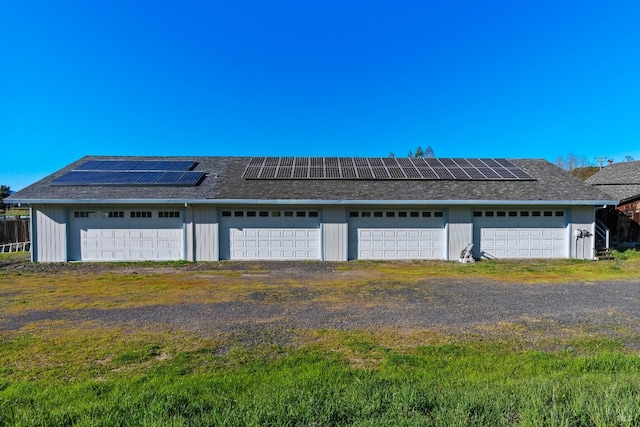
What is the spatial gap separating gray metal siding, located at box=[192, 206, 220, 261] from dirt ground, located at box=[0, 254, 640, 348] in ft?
18.3

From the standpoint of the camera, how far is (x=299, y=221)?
43.5 feet

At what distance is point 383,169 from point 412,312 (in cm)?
1083

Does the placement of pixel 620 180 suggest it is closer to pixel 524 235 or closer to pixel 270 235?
pixel 524 235

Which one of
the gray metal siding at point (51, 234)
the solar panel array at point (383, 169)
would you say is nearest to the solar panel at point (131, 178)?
the gray metal siding at point (51, 234)

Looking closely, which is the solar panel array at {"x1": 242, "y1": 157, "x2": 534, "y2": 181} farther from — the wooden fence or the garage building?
the wooden fence

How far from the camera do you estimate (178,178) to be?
1424 centimetres

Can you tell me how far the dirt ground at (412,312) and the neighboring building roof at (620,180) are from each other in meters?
13.3

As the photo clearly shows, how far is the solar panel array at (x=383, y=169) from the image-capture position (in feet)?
49.2

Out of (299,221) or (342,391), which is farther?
(299,221)

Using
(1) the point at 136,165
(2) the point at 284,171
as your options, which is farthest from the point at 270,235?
(1) the point at 136,165

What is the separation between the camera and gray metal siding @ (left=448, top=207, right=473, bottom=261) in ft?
Answer: 43.2

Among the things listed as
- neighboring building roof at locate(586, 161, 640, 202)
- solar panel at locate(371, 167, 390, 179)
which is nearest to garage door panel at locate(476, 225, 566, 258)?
solar panel at locate(371, 167, 390, 179)

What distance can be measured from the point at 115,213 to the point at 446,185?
1298 cm

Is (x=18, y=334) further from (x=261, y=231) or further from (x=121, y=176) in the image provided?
(x=121, y=176)
